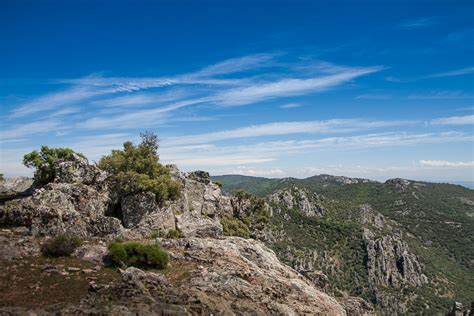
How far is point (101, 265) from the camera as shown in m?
24.1

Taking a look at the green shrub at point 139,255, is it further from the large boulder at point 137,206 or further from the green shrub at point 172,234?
the large boulder at point 137,206

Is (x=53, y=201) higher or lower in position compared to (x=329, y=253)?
higher

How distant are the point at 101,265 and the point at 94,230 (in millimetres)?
7490

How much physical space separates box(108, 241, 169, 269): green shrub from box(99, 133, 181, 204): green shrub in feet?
38.7

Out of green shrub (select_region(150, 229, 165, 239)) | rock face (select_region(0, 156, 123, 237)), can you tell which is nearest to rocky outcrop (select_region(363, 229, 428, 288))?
green shrub (select_region(150, 229, 165, 239))

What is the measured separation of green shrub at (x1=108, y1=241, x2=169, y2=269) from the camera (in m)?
24.8

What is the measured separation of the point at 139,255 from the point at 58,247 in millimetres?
5472

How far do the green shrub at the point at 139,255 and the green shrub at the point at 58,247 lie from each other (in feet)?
8.95

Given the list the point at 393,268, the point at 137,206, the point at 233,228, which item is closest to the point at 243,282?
the point at 137,206

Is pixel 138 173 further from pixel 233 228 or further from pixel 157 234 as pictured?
pixel 233 228

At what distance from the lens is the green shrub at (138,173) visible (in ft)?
122

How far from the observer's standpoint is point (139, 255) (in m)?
25.2

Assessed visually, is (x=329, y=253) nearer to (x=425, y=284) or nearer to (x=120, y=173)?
(x=425, y=284)

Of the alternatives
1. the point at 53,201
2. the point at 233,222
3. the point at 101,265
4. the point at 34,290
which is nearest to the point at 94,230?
the point at 53,201
